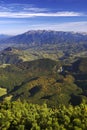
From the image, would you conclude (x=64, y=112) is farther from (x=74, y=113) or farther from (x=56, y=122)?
(x=56, y=122)

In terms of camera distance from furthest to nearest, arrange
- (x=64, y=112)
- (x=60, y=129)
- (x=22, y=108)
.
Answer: (x=22, y=108) → (x=64, y=112) → (x=60, y=129)

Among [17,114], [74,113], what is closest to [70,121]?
[74,113]

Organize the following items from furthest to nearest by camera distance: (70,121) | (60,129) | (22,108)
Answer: (22,108) < (70,121) < (60,129)

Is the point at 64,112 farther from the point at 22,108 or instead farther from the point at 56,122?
the point at 22,108

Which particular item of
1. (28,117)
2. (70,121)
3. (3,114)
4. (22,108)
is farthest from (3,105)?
(70,121)

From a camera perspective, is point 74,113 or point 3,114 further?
point 3,114

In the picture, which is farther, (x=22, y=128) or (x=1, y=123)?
(x=1, y=123)

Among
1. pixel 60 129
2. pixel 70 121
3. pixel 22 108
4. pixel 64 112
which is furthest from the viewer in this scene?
pixel 22 108

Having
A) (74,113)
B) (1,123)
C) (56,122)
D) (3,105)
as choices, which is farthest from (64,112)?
(3,105)
